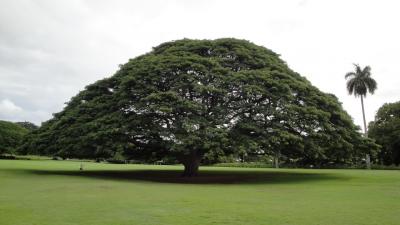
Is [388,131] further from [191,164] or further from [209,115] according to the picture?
[209,115]

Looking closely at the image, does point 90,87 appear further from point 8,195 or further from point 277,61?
point 8,195

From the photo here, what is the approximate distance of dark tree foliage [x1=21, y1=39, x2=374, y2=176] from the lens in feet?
82.2

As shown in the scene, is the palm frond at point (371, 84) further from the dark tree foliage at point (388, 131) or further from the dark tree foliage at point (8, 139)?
the dark tree foliage at point (8, 139)

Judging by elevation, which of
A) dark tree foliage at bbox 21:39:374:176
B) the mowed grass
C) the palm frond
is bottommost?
the mowed grass

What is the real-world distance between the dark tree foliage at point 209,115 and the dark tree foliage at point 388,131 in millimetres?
34765

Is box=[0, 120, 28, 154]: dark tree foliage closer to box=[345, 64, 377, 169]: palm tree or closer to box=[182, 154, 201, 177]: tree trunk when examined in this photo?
box=[182, 154, 201, 177]: tree trunk

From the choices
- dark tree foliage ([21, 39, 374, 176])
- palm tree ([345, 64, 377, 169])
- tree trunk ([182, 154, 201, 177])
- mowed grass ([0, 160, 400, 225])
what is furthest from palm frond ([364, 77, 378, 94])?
mowed grass ([0, 160, 400, 225])

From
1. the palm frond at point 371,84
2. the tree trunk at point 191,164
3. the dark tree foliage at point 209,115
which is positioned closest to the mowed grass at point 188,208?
the dark tree foliage at point 209,115

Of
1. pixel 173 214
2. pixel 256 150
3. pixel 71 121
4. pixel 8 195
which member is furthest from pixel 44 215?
pixel 71 121

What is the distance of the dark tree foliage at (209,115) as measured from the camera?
25.0 meters

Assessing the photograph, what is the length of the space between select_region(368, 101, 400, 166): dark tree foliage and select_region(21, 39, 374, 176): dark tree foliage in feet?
114

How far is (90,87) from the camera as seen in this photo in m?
32.9

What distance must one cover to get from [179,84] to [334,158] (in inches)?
547

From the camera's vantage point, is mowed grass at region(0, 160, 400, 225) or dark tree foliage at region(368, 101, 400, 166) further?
dark tree foliage at region(368, 101, 400, 166)
